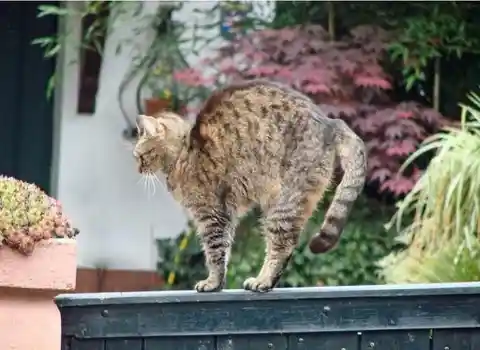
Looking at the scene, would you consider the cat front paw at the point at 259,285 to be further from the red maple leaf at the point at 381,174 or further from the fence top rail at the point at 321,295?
the red maple leaf at the point at 381,174

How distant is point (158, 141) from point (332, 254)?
8.79ft

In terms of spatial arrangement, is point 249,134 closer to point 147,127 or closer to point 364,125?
point 147,127

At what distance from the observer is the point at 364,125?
20.9 feet

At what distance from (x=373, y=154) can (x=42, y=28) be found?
95.5 inches

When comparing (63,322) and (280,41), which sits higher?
(280,41)

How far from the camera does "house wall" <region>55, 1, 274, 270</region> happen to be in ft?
23.4

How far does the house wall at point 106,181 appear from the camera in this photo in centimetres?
713

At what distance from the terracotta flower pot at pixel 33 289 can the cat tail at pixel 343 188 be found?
0.98 m

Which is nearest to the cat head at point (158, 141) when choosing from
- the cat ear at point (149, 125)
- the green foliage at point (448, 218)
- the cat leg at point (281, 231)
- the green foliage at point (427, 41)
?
the cat ear at point (149, 125)

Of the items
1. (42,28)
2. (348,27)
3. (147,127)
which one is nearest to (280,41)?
(348,27)

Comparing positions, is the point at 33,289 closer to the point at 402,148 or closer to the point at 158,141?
the point at 158,141

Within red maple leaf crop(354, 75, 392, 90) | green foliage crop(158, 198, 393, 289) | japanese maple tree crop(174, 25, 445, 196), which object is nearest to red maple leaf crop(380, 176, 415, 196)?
japanese maple tree crop(174, 25, 445, 196)

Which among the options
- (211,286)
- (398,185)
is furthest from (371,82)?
(211,286)

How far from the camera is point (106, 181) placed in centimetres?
716
